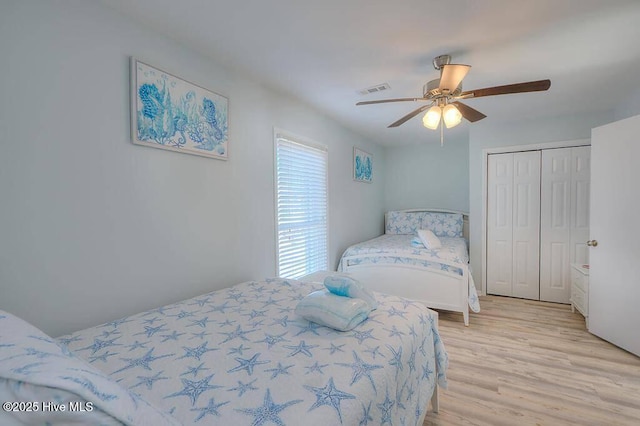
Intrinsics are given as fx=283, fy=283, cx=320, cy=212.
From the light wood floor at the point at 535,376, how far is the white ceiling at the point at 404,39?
235 cm

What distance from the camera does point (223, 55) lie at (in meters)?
2.07

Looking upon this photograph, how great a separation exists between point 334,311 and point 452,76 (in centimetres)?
168

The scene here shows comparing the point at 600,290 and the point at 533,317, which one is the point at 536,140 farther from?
the point at 533,317

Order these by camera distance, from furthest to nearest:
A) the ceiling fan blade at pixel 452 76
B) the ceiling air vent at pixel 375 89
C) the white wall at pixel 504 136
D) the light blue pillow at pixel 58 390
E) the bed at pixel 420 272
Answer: the white wall at pixel 504 136 < the bed at pixel 420 272 < the ceiling air vent at pixel 375 89 < the ceiling fan blade at pixel 452 76 < the light blue pillow at pixel 58 390

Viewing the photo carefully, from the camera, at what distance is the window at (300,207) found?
2.82 metres

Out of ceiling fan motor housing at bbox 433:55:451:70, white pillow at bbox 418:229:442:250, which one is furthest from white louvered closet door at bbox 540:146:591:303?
ceiling fan motor housing at bbox 433:55:451:70

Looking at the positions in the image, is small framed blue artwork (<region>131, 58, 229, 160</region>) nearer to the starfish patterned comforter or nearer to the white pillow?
the starfish patterned comforter

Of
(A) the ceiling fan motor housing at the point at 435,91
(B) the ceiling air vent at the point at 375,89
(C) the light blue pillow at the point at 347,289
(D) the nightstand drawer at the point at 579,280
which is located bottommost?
(D) the nightstand drawer at the point at 579,280

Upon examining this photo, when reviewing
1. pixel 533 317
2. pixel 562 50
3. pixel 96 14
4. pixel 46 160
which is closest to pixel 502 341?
pixel 533 317

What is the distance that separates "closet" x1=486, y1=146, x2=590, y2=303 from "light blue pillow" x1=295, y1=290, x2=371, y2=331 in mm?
3341

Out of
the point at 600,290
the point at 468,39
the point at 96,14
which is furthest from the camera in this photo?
the point at 600,290

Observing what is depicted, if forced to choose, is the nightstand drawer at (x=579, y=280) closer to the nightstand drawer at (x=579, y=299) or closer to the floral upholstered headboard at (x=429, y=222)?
the nightstand drawer at (x=579, y=299)

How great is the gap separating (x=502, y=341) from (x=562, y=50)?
95.5 inches

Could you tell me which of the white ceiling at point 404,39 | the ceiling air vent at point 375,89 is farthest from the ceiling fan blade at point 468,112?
the ceiling air vent at point 375,89
